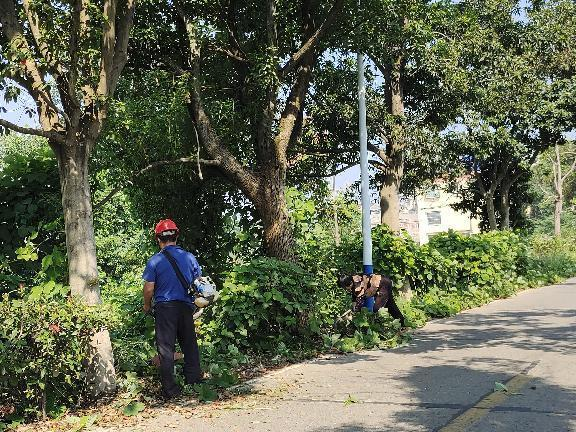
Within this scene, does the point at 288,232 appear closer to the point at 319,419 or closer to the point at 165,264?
the point at 165,264

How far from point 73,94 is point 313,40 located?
4.66 m

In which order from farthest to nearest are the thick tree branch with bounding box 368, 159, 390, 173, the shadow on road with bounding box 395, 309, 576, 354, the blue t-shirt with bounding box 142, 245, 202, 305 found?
1. the thick tree branch with bounding box 368, 159, 390, 173
2. the shadow on road with bounding box 395, 309, 576, 354
3. the blue t-shirt with bounding box 142, 245, 202, 305

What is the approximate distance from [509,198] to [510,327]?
18.3 meters

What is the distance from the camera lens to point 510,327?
1120 cm

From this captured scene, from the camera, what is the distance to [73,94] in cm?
632

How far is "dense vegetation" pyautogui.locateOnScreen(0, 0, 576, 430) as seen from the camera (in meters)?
6.28

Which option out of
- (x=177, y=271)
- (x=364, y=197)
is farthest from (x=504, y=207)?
(x=177, y=271)

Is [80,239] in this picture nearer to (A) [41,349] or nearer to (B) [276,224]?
(A) [41,349]

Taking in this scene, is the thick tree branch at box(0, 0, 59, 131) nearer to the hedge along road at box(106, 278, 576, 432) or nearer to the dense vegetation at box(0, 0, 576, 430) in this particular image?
the dense vegetation at box(0, 0, 576, 430)

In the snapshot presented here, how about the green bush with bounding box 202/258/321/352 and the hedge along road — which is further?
the green bush with bounding box 202/258/321/352

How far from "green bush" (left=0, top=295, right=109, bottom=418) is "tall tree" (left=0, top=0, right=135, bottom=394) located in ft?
1.32

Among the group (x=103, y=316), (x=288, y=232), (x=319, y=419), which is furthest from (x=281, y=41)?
(x=319, y=419)

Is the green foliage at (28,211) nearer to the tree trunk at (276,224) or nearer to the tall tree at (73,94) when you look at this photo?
the tall tree at (73,94)

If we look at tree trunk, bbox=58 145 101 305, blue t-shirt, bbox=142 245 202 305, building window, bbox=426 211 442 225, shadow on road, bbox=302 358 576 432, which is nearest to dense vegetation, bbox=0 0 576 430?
tree trunk, bbox=58 145 101 305
